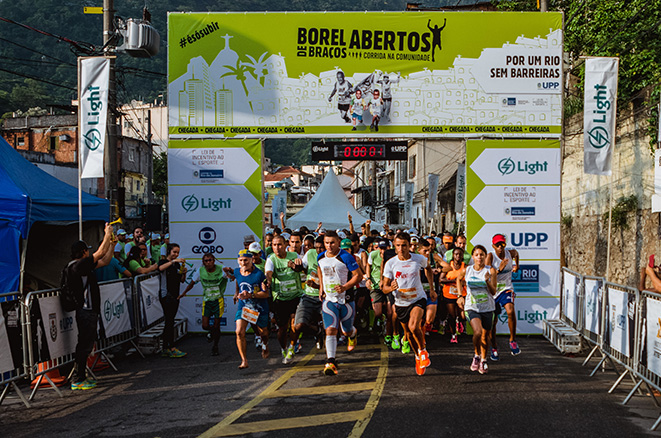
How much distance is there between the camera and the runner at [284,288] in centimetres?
1045

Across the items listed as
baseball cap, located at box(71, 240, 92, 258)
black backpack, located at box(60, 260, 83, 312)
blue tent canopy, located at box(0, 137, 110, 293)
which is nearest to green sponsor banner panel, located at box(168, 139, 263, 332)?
blue tent canopy, located at box(0, 137, 110, 293)

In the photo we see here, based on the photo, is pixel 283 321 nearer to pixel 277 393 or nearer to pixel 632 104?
pixel 277 393

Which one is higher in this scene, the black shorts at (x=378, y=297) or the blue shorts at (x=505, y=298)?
the blue shorts at (x=505, y=298)

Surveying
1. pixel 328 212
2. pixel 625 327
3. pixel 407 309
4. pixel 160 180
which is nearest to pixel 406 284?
pixel 407 309

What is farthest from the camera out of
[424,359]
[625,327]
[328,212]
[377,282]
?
[328,212]

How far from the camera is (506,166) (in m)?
13.7

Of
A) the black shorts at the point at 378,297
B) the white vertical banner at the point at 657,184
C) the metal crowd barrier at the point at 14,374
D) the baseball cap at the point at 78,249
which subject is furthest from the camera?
the white vertical banner at the point at 657,184

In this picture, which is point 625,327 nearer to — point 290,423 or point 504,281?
point 504,281

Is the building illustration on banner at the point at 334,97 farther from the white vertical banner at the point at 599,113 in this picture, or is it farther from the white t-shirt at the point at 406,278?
the white t-shirt at the point at 406,278

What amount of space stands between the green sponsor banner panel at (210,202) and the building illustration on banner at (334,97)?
636 millimetres

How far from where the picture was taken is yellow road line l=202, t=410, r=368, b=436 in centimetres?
645

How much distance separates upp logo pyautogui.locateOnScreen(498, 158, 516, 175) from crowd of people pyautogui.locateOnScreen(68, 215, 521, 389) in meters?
2.16

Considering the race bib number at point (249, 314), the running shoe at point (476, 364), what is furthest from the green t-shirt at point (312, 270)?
the running shoe at point (476, 364)

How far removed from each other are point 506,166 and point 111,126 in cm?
881
